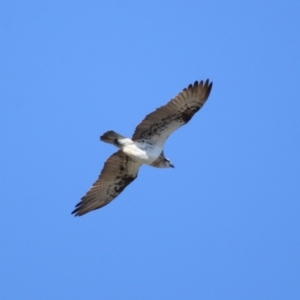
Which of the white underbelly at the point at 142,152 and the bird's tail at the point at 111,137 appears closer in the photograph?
the bird's tail at the point at 111,137

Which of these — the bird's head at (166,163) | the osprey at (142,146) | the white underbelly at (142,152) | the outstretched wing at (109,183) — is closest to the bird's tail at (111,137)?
the osprey at (142,146)

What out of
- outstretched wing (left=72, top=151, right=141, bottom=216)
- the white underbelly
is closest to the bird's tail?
the white underbelly

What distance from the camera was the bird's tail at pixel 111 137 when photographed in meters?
14.4

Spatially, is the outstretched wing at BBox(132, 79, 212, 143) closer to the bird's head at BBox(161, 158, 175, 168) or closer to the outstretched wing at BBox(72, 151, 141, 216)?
the bird's head at BBox(161, 158, 175, 168)

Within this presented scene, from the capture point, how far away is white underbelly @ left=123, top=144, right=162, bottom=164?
14680 mm

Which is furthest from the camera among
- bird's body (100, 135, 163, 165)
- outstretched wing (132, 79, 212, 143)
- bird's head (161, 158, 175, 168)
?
bird's head (161, 158, 175, 168)

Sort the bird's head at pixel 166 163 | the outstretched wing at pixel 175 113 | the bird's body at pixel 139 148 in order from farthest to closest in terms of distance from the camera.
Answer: the bird's head at pixel 166 163 < the bird's body at pixel 139 148 < the outstretched wing at pixel 175 113

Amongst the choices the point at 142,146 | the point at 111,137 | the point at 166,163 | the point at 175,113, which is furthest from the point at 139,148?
the point at 175,113

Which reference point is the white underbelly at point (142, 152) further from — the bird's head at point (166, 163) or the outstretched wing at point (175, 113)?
the bird's head at point (166, 163)

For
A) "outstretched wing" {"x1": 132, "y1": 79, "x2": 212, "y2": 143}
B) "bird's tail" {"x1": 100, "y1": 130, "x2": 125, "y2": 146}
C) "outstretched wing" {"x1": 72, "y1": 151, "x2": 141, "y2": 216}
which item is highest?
"outstretched wing" {"x1": 132, "y1": 79, "x2": 212, "y2": 143}

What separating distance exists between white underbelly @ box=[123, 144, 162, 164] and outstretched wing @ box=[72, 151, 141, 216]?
44 centimetres

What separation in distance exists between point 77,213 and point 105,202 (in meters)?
0.55

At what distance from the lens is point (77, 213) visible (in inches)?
602

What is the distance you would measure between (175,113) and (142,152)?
90cm
